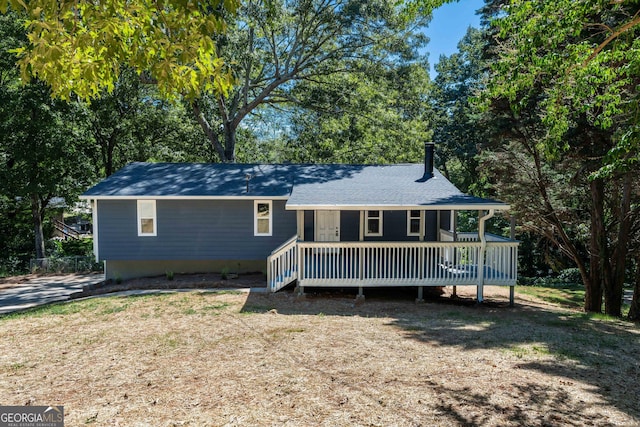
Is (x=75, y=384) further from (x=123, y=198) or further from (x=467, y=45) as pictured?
(x=467, y=45)

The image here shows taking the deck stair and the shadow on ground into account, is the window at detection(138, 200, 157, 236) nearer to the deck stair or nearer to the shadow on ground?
the shadow on ground

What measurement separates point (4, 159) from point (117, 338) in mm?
18197

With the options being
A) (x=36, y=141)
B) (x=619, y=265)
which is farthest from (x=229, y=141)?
(x=619, y=265)

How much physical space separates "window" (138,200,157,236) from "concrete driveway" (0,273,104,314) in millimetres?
2935

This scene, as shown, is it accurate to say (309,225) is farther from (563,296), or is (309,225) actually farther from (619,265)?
(563,296)

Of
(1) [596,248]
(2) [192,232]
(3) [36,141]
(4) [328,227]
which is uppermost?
(3) [36,141]

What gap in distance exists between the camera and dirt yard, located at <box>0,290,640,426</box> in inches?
171

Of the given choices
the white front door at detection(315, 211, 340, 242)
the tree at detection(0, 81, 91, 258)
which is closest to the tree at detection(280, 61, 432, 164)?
the white front door at detection(315, 211, 340, 242)

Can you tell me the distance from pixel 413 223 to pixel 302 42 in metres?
11.6

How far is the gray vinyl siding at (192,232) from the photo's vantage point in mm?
13602

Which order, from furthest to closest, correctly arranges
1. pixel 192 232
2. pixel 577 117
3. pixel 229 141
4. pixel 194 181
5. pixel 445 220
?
pixel 229 141 → pixel 445 220 → pixel 194 181 → pixel 192 232 → pixel 577 117

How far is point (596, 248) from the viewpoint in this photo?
1307 cm

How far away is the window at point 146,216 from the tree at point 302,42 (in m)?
6.85
